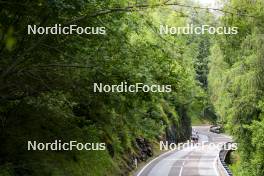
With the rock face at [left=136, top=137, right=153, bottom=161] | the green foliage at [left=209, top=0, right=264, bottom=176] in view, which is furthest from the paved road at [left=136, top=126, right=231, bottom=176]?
the green foliage at [left=209, top=0, right=264, bottom=176]

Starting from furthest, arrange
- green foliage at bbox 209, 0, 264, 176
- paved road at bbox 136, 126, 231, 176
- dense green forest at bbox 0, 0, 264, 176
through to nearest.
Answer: paved road at bbox 136, 126, 231, 176 < green foliage at bbox 209, 0, 264, 176 < dense green forest at bbox 0, 0, 264, 176

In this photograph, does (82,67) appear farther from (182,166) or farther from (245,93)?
(182,166)

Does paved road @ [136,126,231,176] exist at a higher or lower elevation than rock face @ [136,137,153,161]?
lower

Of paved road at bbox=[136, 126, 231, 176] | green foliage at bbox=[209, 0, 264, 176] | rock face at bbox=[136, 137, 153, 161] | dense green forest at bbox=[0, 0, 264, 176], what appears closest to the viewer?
dense green forest at bbox=[0, 0, 264, 176]

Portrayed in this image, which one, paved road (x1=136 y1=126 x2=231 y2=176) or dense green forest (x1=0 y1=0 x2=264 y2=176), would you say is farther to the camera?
paved road (x1=136 y1=126 x2=231 y2=176)

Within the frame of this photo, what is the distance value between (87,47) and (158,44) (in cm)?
222

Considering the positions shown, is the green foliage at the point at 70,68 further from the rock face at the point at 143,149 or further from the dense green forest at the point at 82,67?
the rock face at the point at 143,149

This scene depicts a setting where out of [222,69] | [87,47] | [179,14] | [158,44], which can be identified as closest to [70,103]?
[87,47]

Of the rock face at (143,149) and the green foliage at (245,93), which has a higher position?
the green foliage at (245,93)

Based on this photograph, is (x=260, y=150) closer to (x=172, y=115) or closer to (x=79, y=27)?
(x=79, y=27)

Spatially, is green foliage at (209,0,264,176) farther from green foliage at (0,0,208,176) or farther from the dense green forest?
green foliage at (0,0,208,176)

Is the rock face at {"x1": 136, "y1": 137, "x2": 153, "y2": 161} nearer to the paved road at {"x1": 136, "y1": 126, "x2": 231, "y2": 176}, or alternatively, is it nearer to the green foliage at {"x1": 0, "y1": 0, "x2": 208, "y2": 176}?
the paved road at {"x1": 136, "y1": 126, "x2": 231, "y2": 176}

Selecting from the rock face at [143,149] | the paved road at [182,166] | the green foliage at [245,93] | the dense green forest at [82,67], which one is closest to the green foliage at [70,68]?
the dense green forest at [82,67]

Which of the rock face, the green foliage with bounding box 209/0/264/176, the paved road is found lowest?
the paved road
